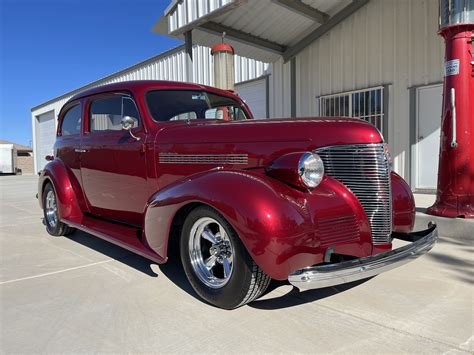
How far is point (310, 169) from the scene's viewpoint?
8.59ft

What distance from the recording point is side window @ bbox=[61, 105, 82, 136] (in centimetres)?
482

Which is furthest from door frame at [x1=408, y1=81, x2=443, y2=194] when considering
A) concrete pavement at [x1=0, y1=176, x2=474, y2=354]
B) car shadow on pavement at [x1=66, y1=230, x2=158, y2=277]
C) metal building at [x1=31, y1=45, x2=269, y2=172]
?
car shadow on pavement at [x1=66, y1=230, x2=158, y2=277]

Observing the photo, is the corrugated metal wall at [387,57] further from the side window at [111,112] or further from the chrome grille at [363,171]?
the side window at [111,112]

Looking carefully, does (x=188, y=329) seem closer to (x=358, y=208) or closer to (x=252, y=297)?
(x=252, y=297)

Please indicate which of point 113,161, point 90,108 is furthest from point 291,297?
point 90,108

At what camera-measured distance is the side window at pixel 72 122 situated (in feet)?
15.8

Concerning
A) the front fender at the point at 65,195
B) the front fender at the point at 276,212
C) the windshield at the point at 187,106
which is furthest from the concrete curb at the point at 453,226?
the front fender at the point at 65,195

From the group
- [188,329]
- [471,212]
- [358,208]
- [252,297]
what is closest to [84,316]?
[188,329]

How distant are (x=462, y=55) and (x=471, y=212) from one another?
191 cm

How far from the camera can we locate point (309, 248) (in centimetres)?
250

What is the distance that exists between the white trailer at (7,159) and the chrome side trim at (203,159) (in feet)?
91.0

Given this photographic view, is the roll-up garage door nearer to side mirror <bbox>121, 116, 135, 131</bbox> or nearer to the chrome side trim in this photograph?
side mirror <bbox>121, 116, 135, 131</bbox>

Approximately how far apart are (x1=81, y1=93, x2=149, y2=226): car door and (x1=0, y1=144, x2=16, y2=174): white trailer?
26205 mm

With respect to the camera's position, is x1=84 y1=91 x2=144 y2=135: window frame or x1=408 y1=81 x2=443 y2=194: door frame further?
x1=408 y1=81 x2=443 y2=194: door frame
